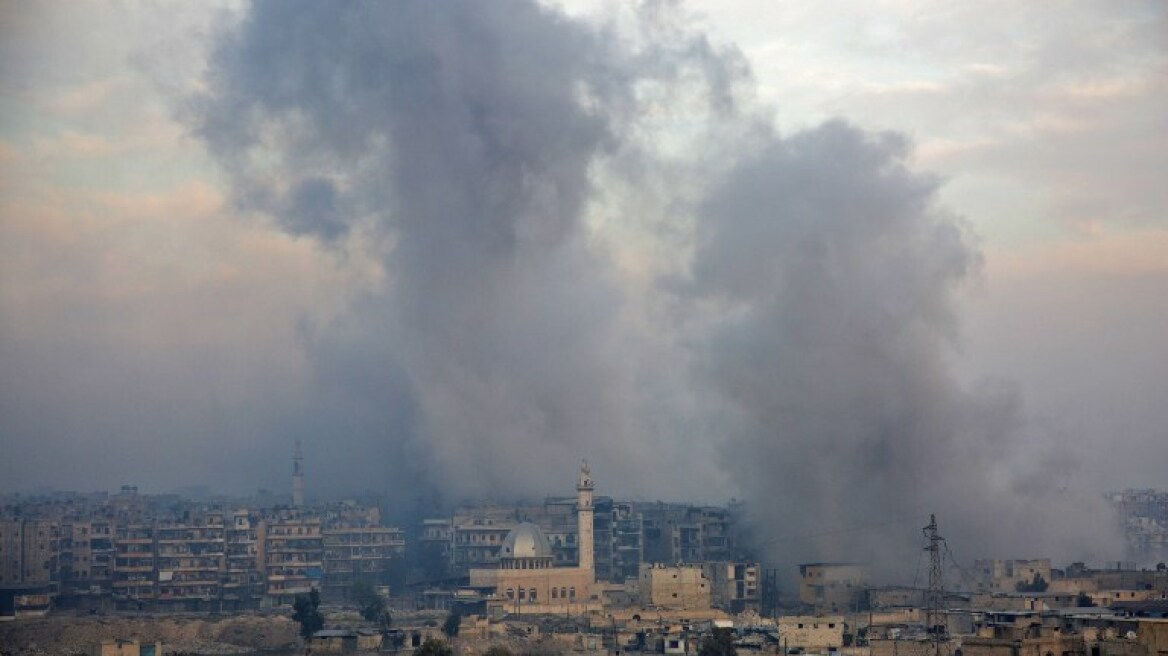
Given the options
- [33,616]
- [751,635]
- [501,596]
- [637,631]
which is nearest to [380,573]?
[501,596]

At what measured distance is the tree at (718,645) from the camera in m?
34.7

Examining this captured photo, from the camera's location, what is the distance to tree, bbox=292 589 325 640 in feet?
136

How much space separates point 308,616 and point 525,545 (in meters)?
10.9

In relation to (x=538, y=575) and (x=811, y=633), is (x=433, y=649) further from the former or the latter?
(x=538, y=575)

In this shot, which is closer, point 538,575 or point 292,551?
point 538,575

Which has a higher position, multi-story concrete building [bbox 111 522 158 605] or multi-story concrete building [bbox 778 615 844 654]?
multi-story concrete building [bbox 111 522 158 605]

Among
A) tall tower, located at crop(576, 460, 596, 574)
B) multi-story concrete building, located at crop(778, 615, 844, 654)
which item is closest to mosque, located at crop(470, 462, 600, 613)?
tall tower, located at crop(576, 460, 596, 574)

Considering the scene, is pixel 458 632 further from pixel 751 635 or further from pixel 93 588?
pixel 93 588

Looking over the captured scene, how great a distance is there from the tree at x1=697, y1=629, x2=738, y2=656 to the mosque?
1280 cm

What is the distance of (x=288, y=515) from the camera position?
5625 centimetres

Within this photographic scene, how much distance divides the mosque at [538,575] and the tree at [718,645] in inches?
504

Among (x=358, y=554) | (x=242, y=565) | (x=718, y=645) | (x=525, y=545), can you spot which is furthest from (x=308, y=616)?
(x=358, y=554)

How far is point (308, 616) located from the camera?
4194 cm

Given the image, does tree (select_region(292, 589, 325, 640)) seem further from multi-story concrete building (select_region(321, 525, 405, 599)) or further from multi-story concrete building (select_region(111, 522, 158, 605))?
multi-story concrete building (select_region(321, 525, 405, 599))
